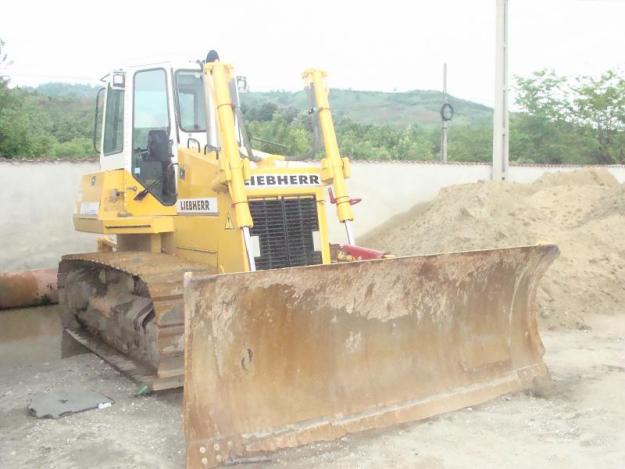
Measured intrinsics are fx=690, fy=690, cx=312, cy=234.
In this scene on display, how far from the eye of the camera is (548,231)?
1053 cm

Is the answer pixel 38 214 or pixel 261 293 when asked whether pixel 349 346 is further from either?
pixel 38 214

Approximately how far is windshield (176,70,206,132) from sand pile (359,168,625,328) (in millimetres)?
4824

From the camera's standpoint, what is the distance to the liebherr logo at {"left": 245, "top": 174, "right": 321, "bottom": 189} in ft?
18.4

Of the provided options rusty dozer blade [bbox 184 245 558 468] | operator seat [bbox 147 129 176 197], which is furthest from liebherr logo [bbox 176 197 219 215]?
rusty dozer blade [bbox 184 245 558 468]

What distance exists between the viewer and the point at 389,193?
13.5m

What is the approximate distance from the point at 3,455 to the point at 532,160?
22.3 metres

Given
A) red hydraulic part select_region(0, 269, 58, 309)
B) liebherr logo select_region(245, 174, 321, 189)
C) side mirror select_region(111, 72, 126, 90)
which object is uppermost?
side mirror select_region(111, 72, 126, 90)

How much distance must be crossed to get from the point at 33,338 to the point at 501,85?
10737mm

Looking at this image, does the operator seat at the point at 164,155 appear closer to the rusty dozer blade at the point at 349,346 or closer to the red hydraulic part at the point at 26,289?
the rusty dozer blade at the point at 349,346

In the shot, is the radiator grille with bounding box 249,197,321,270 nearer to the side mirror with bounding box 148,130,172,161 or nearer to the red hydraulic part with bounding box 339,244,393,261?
the red hydraulic part with bounding box 339,244,393,261

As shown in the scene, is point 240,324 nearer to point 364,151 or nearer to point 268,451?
point 268,451

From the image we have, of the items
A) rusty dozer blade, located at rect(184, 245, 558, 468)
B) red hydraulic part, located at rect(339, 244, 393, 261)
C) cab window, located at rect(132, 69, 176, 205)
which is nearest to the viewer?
rusty dozer blade, located at rect(184, 245, 558, 468)

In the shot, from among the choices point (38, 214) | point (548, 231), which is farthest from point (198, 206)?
point (548, 231)

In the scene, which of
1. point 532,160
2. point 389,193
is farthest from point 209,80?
point 532,160
